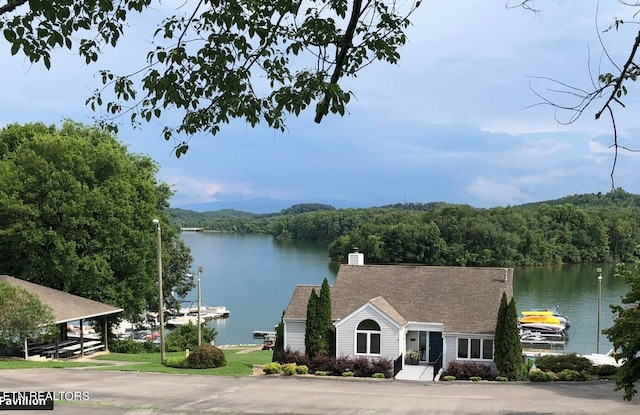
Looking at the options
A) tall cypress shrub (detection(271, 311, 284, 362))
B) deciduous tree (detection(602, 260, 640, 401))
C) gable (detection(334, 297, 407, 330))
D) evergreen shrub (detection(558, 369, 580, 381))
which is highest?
deciduous tree (detection(602, 260, 640, 401))

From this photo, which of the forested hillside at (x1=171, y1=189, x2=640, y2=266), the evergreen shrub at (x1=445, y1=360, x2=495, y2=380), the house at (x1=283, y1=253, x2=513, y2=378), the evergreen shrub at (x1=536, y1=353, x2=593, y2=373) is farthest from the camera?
the forested hillside at (x1=171, y1=189, x2=640, y2=266)

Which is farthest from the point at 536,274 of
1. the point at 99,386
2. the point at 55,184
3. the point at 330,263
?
the point at 99,386

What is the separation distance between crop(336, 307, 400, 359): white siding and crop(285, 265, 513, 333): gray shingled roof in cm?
70

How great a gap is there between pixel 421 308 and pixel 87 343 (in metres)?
15.9

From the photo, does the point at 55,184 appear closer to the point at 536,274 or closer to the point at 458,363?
the point at 458,363

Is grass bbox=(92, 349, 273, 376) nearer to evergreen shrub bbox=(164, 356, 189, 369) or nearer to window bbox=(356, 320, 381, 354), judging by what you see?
evergreen shrub bbox=(164, 356, 189, 369)

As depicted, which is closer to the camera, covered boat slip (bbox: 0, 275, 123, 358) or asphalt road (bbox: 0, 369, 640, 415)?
asphalt road (bbox: 0, 369, 640, 415)

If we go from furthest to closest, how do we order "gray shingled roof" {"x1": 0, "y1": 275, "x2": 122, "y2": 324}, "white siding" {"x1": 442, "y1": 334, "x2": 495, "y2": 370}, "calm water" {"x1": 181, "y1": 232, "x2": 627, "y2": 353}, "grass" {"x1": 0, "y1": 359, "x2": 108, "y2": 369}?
"calm water" {"x1": 181, "y1": 232, "x2": 627, "y2": 353} → "gray shingled roof" {"x1": 0, "y1": 275, "x2": 122, "y2": 324} → "white siding" {"x1": 442, "y1": 334, "x2": 495, "y2": 370} → "grass" {"x1": 0, "y1": 359, "x2": 108, "y2": 369}

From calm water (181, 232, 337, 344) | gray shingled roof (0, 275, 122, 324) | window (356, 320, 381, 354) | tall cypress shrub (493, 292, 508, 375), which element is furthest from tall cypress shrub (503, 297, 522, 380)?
calm water (181, 232, 337, 344)

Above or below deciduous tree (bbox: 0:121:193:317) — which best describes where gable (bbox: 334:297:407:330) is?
below

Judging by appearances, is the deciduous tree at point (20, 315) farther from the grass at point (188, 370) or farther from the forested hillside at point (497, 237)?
the forested hillside at point (497, 237)

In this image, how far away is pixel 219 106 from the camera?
5.91 metres

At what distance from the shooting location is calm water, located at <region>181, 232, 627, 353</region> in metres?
51.8

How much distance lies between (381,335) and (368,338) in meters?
0.50
